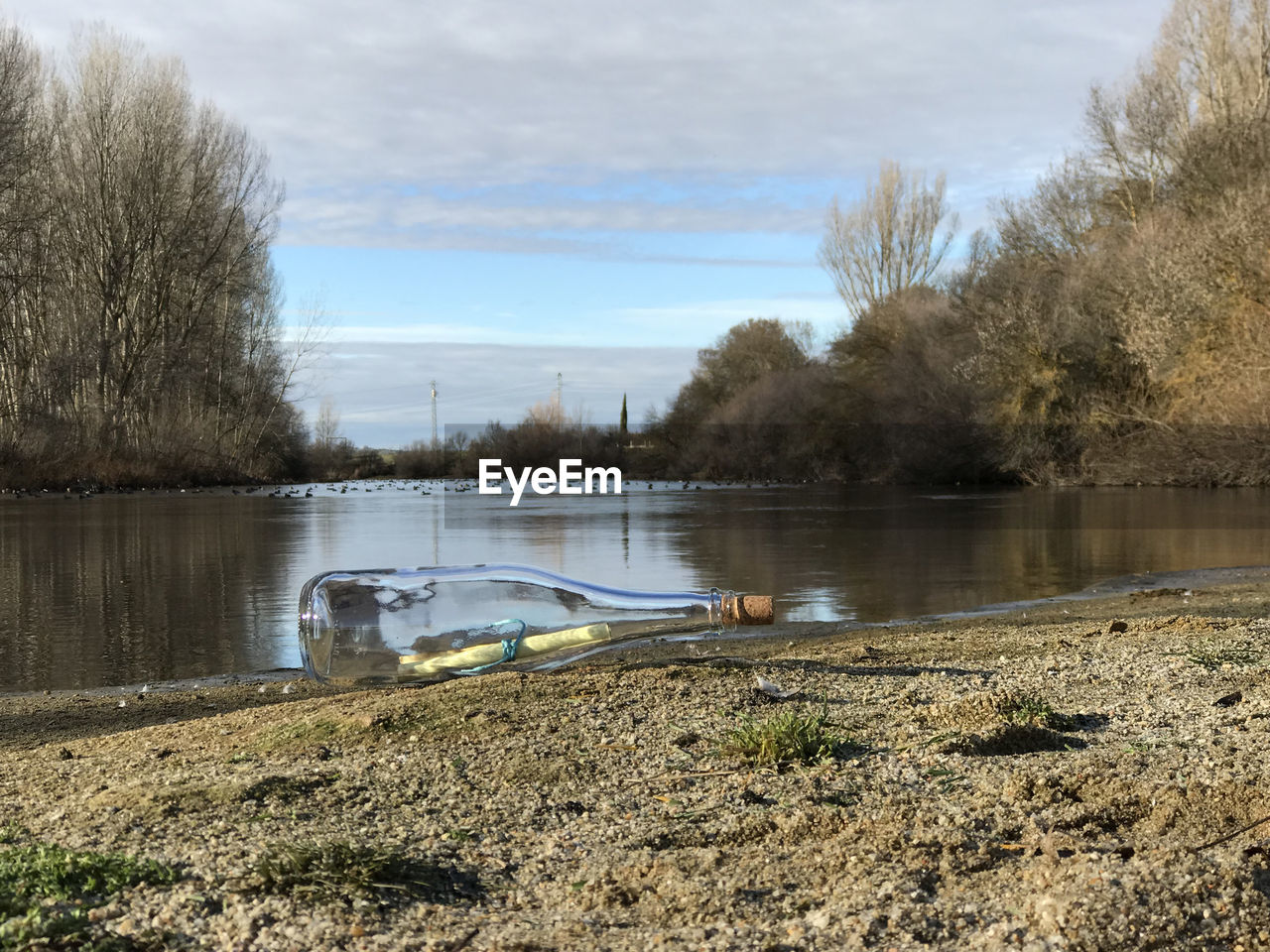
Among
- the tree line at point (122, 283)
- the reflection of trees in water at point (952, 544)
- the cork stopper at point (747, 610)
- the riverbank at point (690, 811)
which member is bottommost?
the reflection of trees in water at point (952, 544)

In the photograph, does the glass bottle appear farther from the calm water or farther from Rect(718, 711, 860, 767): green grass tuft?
the calm water

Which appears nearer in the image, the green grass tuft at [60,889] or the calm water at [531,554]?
the green grass tuft at [60,889]

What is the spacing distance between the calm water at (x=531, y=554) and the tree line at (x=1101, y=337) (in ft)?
14.3

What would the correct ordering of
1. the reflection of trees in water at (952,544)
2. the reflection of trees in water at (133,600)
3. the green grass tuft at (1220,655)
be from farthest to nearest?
the reflection of trees in water at (952,544) < the reflection of trees in water at (133,600) < the green grass tuft at (1220,655)

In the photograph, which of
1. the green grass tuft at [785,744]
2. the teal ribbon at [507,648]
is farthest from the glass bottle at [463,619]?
the green grass tuft at [785,744]

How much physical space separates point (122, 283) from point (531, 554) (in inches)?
1276

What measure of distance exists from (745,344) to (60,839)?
60.2 metres

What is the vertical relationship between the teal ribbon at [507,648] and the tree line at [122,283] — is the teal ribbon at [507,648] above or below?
below

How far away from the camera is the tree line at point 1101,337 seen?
2930cm

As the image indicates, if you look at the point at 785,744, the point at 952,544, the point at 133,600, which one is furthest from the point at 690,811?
the point at 952,544

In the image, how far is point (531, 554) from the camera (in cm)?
1500

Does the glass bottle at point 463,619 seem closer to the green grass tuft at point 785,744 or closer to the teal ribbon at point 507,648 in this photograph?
the teal ribbon at point 507,648

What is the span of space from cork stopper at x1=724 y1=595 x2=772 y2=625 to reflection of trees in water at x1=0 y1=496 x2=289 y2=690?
4.37m

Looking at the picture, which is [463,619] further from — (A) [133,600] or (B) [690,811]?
(A) [133,600]
